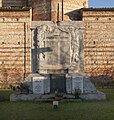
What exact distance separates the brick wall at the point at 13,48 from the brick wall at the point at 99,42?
3.89 meters

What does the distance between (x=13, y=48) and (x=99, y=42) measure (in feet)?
18.3

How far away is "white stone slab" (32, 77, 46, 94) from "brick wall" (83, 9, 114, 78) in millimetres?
12022

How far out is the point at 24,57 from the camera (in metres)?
30.7

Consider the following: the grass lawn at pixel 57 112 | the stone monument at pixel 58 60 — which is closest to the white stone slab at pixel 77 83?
the stone monument at pixel 58 60

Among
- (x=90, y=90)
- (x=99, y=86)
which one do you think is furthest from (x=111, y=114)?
(x=99, y=86)

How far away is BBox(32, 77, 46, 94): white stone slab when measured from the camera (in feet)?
62.1

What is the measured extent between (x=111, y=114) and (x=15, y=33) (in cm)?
1821

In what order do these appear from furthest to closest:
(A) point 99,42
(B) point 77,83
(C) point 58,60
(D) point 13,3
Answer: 1. (D) point 13,3
2. (A) point 99,42
3. (C) point 58,60
4. (B) point 77,83

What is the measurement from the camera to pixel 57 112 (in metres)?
14.1

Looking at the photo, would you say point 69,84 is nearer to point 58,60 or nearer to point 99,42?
point 58,60

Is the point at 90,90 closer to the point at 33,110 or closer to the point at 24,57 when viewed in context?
the point at 33,110

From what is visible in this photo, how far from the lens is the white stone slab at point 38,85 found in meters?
18.9

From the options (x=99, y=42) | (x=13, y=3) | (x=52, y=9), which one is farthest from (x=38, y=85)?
(x=13, y=3)

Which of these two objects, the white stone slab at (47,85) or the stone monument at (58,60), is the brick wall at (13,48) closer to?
the stone monument at (58,60)
